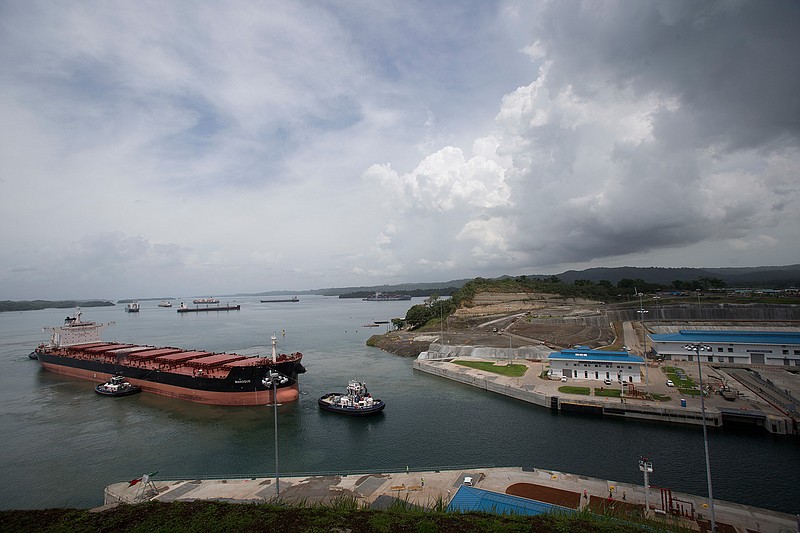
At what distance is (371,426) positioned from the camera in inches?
1272

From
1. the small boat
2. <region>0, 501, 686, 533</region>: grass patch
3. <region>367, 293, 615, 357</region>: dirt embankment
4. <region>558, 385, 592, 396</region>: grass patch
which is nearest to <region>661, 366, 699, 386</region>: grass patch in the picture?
<region>558, 385, 592, 396</region>: grass patch

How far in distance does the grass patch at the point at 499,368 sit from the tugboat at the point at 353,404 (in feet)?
53.3

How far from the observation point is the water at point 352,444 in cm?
2261

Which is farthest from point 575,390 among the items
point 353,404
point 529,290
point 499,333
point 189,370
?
point 529,290

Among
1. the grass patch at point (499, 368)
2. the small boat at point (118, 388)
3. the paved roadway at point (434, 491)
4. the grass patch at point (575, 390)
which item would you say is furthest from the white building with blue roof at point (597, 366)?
the small boat at point (118, 388)

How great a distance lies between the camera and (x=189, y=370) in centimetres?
4234

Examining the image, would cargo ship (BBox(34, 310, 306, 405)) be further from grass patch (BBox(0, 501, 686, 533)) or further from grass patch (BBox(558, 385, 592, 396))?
grass patch (BBox(558, 385, 592, 396))

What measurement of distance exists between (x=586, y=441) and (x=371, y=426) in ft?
52.7

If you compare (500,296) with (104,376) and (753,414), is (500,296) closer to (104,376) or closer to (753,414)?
(753,414)

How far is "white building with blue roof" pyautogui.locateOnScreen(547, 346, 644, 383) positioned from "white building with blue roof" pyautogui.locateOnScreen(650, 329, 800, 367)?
460 inches

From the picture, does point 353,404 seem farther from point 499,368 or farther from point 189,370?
point 499,368

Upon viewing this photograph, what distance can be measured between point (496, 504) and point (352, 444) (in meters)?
15.4

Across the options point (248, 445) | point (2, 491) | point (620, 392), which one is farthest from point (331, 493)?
point (620, 392)

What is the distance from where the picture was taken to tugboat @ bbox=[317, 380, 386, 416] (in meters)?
34.5
